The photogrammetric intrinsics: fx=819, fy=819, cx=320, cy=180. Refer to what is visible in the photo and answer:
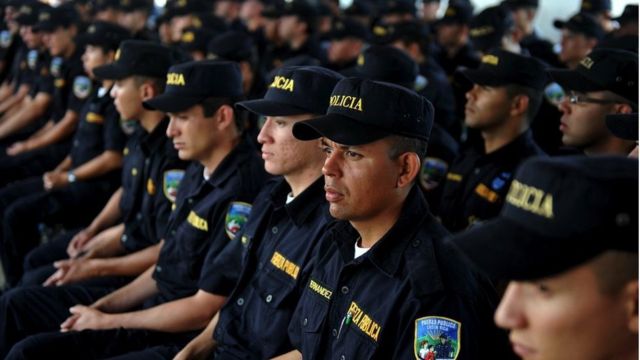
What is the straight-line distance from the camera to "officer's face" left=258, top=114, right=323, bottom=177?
7.53 feet

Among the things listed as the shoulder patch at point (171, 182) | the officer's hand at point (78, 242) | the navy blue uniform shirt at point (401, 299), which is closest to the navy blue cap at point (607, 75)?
the navy blue uniform shirt at point (401, 299)

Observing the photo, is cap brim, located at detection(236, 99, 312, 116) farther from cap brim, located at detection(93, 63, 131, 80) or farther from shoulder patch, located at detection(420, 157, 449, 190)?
cap brim, located at detection(93, 63, 131, 80)

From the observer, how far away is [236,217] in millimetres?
2619

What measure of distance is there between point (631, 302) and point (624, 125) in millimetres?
1240

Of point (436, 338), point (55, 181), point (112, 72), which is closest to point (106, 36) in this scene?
point (55, 181)

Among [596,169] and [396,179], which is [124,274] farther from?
[596,169]

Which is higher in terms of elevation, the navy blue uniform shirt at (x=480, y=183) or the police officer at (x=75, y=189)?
the navy blue uniform shirt at (x=480, y=183)

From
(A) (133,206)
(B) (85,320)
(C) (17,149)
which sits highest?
(B) (85,320)

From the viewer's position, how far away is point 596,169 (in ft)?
3.54

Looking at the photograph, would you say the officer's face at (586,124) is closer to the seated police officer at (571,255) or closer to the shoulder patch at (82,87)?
the seated police officer at (571,255)

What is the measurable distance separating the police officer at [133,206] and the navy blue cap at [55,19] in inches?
78.9

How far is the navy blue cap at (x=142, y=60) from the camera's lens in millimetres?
3562

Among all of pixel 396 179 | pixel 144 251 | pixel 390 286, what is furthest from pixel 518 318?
pixel 144 251

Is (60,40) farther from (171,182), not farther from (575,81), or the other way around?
(575,81)
